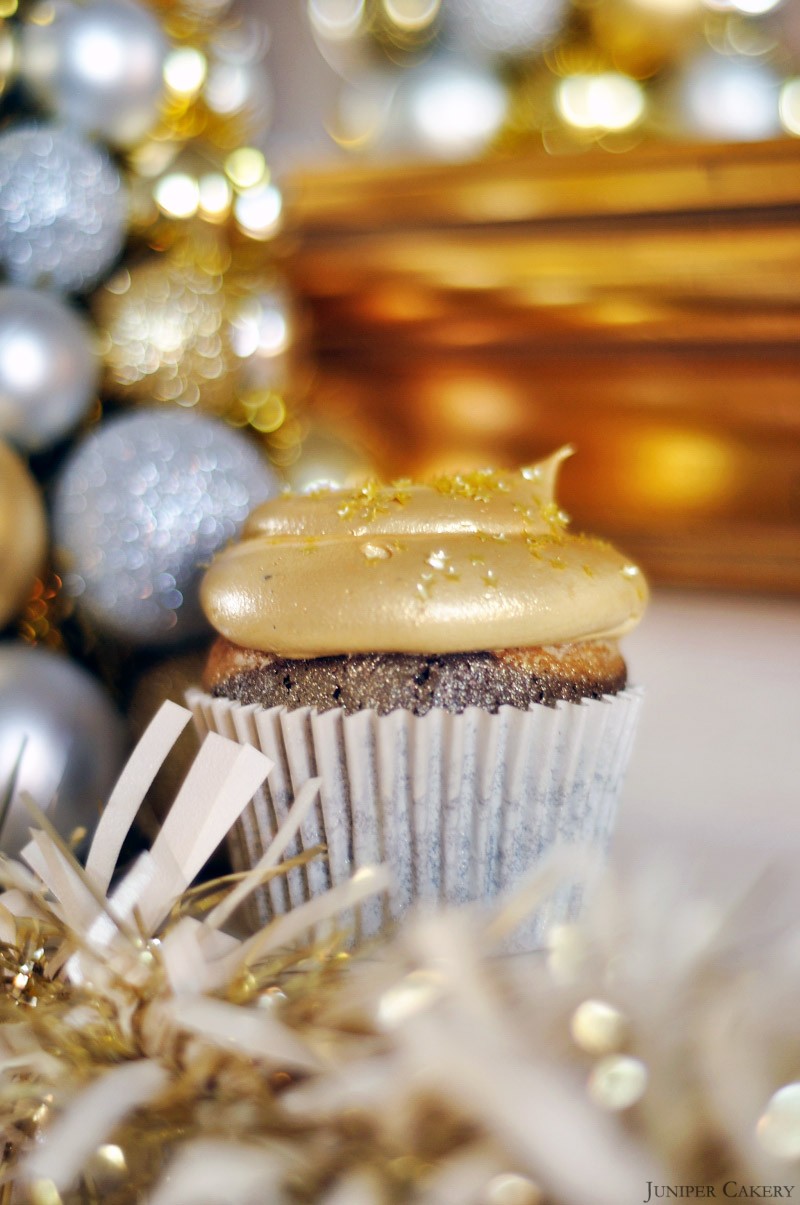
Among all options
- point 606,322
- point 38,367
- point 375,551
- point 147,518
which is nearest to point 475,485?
point 375,551

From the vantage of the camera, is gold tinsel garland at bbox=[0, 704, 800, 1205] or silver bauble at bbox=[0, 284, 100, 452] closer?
gold tinsel garland at bbox=[0, 704, 800, 1205]

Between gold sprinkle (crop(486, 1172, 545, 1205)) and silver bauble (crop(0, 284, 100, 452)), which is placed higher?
silver bauble (crop(0, 284, 100, 452))

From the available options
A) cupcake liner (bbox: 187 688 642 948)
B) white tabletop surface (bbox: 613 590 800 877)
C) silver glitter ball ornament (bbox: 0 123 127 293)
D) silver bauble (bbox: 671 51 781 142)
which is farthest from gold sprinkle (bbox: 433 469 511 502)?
silver bauble (bbox: 671 51 781 142)

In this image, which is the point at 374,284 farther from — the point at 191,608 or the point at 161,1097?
the point at 161,1097

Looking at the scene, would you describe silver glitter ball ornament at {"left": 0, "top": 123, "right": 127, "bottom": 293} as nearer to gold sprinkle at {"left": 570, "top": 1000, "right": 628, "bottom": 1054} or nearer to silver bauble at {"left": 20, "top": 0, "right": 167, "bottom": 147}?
silver bauble at {"left": 20, "top": 0, "right": 167, "bottom": 147}

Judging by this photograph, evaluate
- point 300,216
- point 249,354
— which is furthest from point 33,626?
point 300,216

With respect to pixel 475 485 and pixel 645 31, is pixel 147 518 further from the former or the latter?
pixel 645 31
